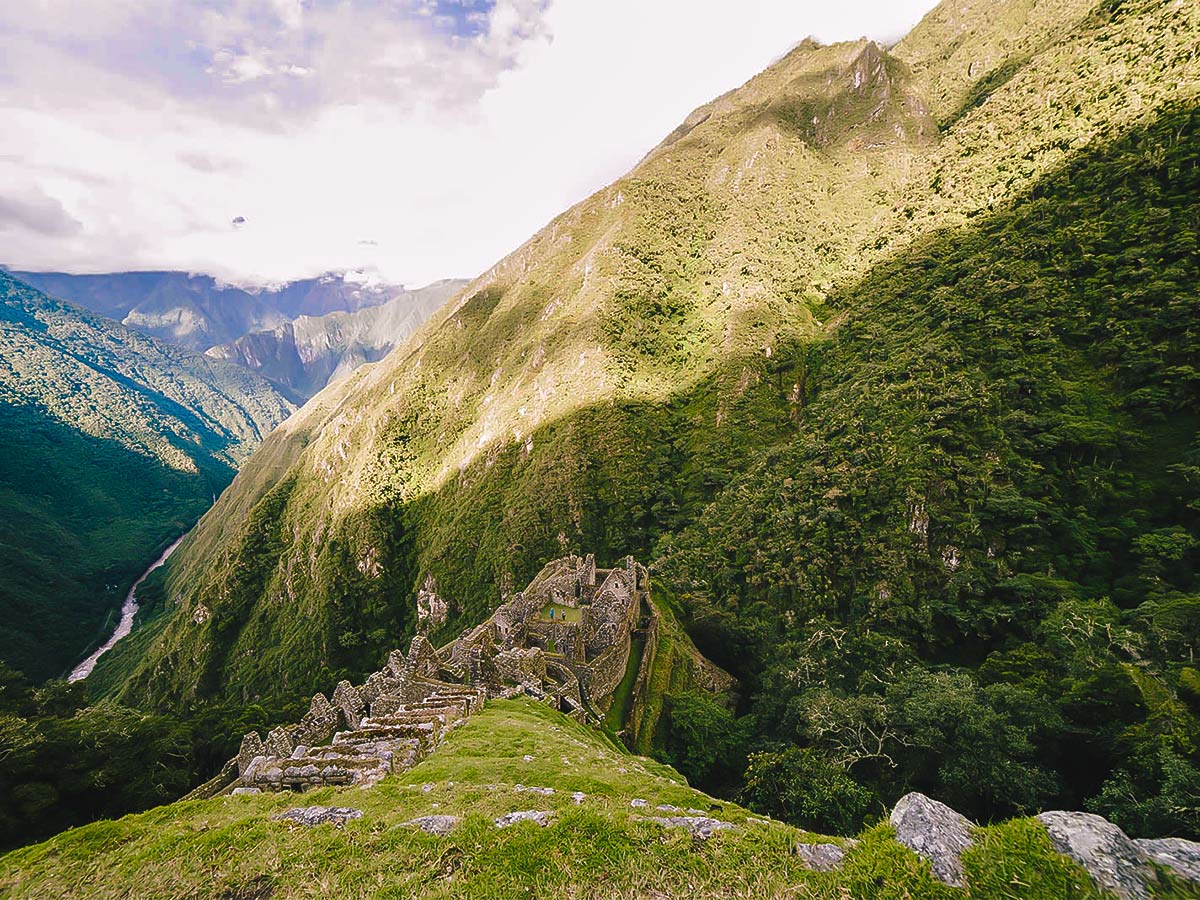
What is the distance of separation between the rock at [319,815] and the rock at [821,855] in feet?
30.3

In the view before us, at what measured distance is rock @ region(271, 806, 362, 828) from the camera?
10039mm

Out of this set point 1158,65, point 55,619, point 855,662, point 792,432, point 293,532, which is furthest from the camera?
point 293,532

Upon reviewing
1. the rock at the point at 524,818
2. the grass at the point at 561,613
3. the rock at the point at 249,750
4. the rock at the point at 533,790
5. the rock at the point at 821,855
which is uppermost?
the rock at the point at 821,855

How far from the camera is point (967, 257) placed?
104125 millimetres

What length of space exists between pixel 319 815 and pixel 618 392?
12664cm

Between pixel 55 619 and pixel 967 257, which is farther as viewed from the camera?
pixel 55 619

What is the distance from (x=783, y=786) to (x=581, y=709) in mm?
11616

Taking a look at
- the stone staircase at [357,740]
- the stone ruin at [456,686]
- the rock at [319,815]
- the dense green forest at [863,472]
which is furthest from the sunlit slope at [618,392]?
the rock at [319,815]

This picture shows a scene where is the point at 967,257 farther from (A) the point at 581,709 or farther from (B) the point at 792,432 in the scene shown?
(A) the point at 581,709

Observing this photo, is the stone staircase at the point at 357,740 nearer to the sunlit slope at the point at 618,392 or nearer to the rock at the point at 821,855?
the rock at the point at 821,855

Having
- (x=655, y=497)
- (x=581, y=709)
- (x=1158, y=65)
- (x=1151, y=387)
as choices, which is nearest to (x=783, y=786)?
(x=581, y=709)

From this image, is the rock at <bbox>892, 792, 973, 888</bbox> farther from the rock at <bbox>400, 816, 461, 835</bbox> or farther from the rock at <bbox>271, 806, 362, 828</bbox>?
the rock at <bbox>271, 806, 362, 828</bbox>

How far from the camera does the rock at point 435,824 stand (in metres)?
9.11

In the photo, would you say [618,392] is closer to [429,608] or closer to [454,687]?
[429,608]
